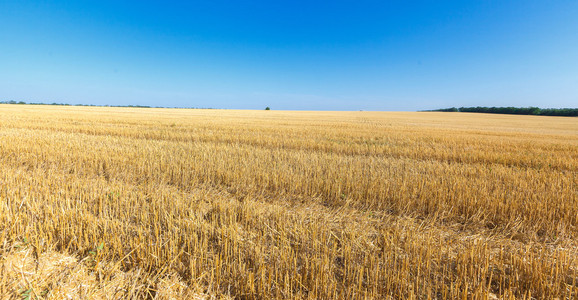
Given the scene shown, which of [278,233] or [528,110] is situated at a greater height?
[528,110]

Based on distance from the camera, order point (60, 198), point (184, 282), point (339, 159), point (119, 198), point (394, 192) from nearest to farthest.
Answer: point (184, 282) < point (60, 198) < point (119, 198) < point (394, 192) < point (339, 159)

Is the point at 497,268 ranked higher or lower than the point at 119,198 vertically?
lower

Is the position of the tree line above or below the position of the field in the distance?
above

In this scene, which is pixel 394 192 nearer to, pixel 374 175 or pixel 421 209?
pixel 421 209

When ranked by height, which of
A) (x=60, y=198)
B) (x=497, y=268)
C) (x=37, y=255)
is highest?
(x=60, y=198)

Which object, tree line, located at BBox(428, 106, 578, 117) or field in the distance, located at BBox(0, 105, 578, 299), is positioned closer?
field in the distance, located at BBox(0, 105, 578, 299)

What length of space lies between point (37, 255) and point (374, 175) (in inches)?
222

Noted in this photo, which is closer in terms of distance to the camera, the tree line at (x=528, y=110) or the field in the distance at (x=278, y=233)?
the field in the distance at (x=278, y=233)

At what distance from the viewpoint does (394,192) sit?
4.52 metres

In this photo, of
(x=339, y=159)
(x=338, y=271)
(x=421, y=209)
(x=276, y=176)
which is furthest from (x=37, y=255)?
(x=339, y=159)

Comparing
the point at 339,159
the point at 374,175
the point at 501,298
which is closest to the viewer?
the point at 501,298

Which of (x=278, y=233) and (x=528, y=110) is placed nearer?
(x=278, y=233)

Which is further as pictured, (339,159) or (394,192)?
(339,159)

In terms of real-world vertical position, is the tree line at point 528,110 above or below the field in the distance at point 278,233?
above
